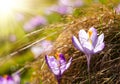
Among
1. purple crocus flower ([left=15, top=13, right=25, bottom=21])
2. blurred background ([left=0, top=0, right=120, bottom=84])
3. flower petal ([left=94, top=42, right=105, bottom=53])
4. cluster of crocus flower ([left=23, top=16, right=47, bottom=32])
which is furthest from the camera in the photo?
purple crocus flower ([left=15, top=13, right=25, bottom=21])

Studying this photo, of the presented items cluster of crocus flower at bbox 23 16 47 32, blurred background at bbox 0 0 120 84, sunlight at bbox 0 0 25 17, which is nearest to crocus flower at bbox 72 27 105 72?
blurred background at bbox 0 0 120 84

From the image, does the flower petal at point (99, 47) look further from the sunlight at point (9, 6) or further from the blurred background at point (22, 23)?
the sunlight at point (9, 6)

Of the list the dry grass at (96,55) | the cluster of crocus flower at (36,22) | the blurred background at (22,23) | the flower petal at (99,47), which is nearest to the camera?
Answer: the flower petal at (99,47)

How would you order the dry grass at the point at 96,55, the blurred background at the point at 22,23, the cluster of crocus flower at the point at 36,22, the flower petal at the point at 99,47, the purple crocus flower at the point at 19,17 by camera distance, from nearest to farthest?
the flower petal at the point at 99,47 < the dry grass at the point at 96,55 < the blurred background at the point at 22,23 < the cluster of crocus flower at the point at 36,22 < the purple crocus flower at the point at 19,17

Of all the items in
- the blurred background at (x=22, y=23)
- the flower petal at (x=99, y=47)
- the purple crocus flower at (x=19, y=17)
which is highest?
the purple crocus flower at (x=19, y=17)

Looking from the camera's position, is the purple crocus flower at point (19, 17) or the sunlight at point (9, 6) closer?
the sunlight at point (9, 6)

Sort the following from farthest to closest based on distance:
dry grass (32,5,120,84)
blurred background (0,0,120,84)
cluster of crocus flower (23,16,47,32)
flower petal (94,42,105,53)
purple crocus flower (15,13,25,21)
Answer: purple crocus flower (15,13,25,21)
cluster of crocus flower (23,16,47,32)
blurred background (0,0,120,84)
dry grass (32,5,120,84)
flower petal (94,42,105,53)

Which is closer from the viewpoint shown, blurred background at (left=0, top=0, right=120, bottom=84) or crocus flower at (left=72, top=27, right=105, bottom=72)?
crocus flower at (left=72, top=27, right=105, bottom=72)

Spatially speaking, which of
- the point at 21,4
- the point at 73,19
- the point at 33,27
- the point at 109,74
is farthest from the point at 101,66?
the point at 21,4

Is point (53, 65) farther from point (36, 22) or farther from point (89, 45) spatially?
point (36, 22)

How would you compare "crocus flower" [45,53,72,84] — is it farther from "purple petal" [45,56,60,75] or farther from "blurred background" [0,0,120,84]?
"blurred background" [0,0,120,84]

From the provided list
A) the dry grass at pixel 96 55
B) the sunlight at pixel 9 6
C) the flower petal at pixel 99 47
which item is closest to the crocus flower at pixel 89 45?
the flower petal at pixel 99 47

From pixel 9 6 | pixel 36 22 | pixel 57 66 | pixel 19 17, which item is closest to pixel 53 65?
pixel 57 66
